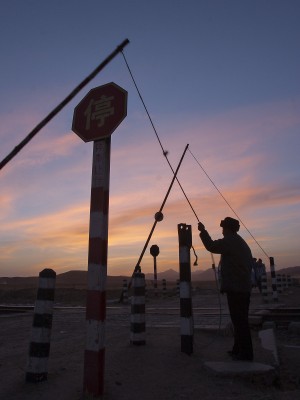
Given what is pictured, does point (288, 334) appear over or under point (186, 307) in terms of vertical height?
under

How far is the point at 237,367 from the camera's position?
4.54 metres

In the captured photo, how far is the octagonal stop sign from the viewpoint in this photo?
4.41m

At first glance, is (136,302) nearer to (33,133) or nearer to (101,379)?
(101,379)

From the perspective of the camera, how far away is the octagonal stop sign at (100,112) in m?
4.41

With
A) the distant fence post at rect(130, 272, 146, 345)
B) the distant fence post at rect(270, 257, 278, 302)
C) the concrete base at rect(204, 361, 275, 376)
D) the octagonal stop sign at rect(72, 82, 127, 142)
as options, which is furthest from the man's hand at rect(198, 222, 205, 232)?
the distant fence post at rect(270, 257, 278, 302)

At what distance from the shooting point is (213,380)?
429cm

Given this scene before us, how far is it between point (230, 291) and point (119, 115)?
254cm

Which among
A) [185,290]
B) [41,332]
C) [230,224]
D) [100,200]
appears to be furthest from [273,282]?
[100,200]

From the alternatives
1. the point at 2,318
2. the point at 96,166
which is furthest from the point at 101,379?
the point at 2,318

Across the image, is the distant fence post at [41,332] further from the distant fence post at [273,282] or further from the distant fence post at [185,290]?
the distant fence post at [273,282]

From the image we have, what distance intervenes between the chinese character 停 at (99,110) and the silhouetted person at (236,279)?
206 centimetres

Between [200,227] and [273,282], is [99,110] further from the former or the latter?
[273,282]

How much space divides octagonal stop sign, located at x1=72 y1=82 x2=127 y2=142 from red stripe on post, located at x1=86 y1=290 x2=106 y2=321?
1587 mm

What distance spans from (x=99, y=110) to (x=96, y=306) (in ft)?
6.78
